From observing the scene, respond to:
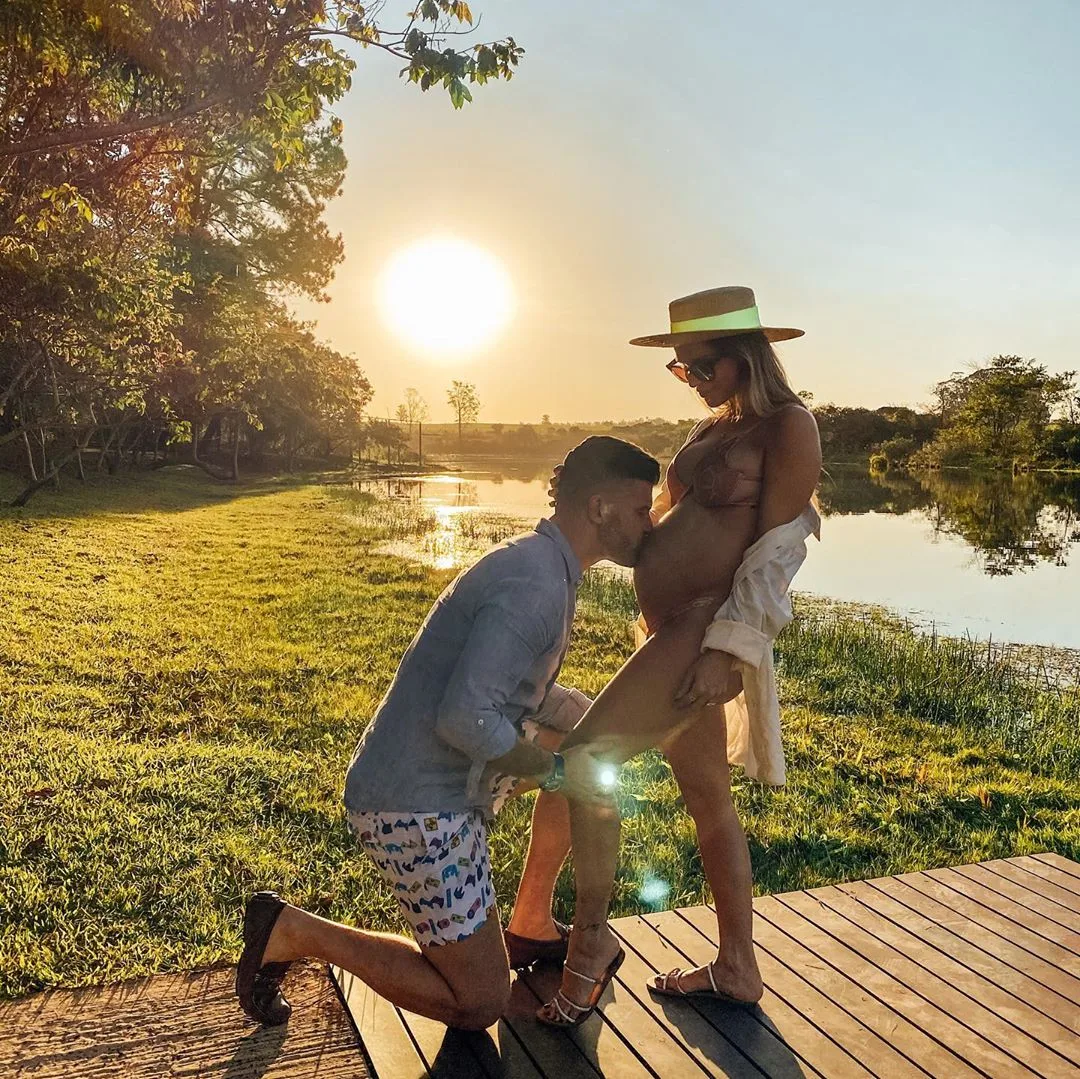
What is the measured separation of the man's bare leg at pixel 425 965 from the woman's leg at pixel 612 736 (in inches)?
10.7

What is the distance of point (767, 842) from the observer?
4.79m

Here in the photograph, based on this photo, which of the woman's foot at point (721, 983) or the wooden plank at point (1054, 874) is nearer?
the woman's foot at point (721, 983)

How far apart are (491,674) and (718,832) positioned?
1.03 m

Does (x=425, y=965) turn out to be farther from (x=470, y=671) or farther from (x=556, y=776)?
(x=470, y=671)

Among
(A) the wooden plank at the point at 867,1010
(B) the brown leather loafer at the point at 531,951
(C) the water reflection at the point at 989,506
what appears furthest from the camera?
(C) the water reflection at the point at 989,506

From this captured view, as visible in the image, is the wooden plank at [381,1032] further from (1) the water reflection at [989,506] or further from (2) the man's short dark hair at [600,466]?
(1) the water reflection at [989,506]

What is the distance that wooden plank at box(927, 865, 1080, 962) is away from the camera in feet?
10.5

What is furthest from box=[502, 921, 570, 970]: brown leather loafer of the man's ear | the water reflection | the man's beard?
the water reflection

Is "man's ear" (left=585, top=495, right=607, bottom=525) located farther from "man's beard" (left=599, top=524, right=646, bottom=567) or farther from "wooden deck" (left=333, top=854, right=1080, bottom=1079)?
"wooden deck" (left=333, top=854, right=1080, bottom=1079)

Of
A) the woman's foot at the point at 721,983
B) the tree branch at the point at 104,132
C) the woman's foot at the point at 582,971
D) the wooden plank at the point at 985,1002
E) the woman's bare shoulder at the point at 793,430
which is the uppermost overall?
the tree branch at the point at 104,132

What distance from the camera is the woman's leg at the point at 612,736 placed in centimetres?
256

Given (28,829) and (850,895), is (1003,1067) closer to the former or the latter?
(850,895)

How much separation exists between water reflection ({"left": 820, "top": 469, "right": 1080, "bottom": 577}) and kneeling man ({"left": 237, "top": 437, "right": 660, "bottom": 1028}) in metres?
10.7

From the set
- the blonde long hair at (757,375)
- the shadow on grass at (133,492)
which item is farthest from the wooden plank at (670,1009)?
the shadow on grass at (133,492)
